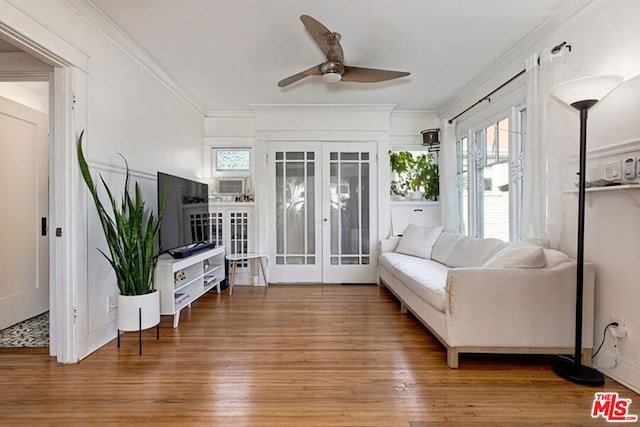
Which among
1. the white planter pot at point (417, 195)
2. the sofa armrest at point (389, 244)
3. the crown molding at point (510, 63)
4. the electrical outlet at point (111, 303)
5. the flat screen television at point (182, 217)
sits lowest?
the electrical outlet at point (111, 303)

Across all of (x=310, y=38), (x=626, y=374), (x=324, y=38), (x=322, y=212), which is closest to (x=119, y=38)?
(x=310, y=38)

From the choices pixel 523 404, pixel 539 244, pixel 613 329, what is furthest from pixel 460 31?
pixel 523 404

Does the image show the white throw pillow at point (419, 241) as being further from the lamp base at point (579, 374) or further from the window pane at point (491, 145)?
the lamp base at point (579, 374)

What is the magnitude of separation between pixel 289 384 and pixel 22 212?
3.12m

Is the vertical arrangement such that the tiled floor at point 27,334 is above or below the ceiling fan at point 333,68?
below

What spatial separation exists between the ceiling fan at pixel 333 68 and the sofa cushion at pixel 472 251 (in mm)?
1702

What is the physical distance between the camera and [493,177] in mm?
3711

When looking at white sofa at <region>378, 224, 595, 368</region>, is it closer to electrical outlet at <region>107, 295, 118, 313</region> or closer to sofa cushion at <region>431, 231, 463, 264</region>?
sofa cushion at <region>431, 231, 463, 264</region>

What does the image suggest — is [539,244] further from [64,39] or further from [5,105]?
[5,105]

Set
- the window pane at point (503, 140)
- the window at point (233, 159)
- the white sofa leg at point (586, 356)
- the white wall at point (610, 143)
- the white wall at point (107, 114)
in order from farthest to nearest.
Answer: the window at point (233, 159) < the window pane at point (503, 140) < the white wall at point (107, 114) < the white sofa leg at point (586, 356) < the white wall at point (610, 143)

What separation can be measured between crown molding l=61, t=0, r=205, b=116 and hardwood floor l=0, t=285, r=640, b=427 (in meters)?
2.39

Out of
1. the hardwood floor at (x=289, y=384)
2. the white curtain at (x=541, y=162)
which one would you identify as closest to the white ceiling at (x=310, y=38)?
the white curtain at (x=541, y=162)

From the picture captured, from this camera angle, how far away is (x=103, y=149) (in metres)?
2.67

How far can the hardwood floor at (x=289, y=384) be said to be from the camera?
1753mm
